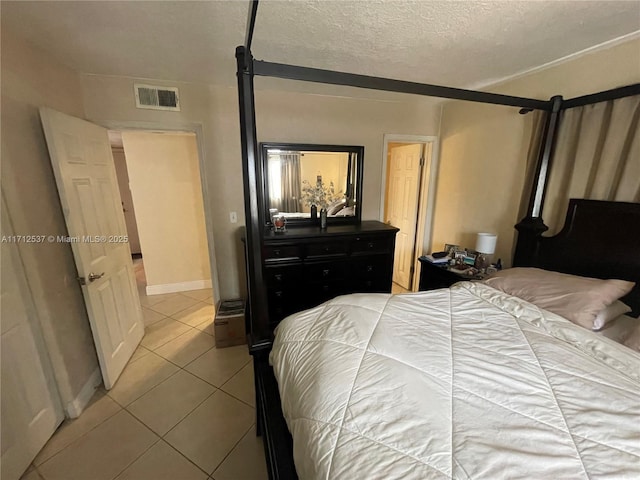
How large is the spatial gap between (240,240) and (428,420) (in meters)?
2.36

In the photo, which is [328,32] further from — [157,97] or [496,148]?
[496,148]

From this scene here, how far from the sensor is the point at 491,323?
133 centimetres

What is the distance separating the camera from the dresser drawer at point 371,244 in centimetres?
263

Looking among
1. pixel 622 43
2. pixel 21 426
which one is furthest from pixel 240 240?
pixel 622 43

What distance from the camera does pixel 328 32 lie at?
5.10 feet

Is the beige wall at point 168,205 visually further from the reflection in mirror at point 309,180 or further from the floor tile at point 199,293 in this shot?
the reflection in mirror at point 309,180

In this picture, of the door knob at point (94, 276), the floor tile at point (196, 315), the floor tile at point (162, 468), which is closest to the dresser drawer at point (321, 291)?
the floor tile at point (196, 315)

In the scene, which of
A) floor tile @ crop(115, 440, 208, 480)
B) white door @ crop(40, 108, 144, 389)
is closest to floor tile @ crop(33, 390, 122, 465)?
white door @ crop(40, 108, 144, 389)

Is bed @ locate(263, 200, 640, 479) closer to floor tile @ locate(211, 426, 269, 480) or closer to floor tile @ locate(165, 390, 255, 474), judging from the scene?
floor tile @ locate(211, 426, 269, 480)

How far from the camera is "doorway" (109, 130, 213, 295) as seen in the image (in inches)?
129

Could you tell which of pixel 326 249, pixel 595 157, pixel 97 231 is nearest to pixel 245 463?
pixel 326 249

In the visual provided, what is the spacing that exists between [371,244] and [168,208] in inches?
107

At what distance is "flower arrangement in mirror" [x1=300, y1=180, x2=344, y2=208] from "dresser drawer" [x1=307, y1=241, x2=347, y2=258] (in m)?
0.52

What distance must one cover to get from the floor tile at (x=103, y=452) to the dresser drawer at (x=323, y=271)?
1579mm
